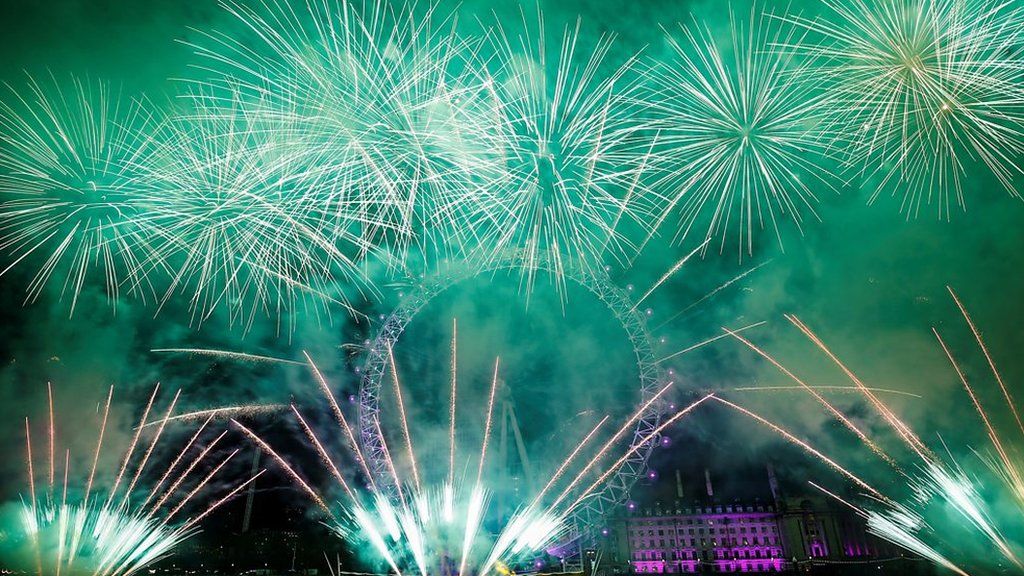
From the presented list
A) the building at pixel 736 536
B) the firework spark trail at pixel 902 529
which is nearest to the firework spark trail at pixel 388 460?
the firework spark trail at pixel 902 529

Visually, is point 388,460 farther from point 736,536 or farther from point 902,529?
point 736,536

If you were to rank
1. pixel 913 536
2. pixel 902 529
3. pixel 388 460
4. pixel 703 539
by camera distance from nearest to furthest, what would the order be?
pixel 388 460 → pixel 913 536 → pixel 902 529 → pixel 703 539

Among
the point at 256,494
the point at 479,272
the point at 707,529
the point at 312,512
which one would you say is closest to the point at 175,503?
the point at 256,494

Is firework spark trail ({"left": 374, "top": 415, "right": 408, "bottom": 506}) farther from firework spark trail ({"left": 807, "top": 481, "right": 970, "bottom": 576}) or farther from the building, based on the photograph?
the building

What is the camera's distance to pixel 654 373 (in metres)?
28.1

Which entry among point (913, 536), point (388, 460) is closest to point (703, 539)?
point (913, 536)

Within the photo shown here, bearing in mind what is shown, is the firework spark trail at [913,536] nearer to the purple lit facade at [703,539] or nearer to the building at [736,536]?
the building at [736,536]

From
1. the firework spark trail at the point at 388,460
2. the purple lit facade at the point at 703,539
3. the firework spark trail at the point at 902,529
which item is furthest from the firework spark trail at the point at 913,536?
the firework spark trail at the point at 388,460

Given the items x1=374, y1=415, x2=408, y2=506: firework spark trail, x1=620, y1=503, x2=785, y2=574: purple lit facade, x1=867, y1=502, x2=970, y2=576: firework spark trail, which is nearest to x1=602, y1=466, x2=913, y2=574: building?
x1=620, y1=503, x2=785, y2=574: purple lit facade

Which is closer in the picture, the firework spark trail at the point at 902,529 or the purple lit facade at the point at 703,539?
the firework spark trail at the point at 902,529

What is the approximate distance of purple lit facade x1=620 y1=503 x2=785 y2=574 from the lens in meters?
84.8

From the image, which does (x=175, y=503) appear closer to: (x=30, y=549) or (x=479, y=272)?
(x=30, y=549)

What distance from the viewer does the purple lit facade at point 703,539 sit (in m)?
84.8

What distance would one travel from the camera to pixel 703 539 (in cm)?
8631
